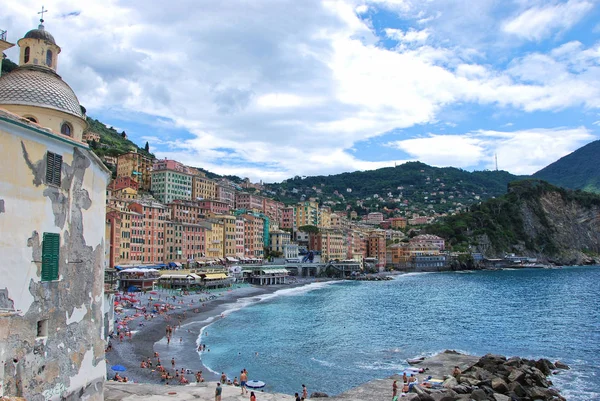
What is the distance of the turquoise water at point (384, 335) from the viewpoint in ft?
110

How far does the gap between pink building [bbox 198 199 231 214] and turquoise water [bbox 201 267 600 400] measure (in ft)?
130

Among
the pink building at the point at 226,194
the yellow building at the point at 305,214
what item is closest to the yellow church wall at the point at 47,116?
the pink building at the point at 226,194

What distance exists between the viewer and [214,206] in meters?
119

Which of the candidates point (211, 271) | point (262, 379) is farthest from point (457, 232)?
point (262, 379)

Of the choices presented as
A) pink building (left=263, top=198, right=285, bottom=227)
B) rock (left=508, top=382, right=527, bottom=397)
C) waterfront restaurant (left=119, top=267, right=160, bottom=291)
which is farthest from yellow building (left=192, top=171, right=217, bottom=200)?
rock (left=508, top=382, right=527, bottom=397)

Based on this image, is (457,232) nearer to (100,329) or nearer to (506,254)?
(506,254)

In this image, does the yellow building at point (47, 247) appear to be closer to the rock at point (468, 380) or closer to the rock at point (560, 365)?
the rock at point (468, 380)

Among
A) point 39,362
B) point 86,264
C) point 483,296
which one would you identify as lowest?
point 483,296

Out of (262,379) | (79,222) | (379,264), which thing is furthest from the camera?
(379,264)

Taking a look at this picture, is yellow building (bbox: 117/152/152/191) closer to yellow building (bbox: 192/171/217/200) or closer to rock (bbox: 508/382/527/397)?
yellow building (bbox: 192/171/217/200)

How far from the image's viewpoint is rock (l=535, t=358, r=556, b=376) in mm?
32625

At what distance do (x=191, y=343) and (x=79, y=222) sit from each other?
31462 millimetres

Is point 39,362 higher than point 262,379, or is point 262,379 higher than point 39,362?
point 39,362

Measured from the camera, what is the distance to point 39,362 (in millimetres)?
12242
